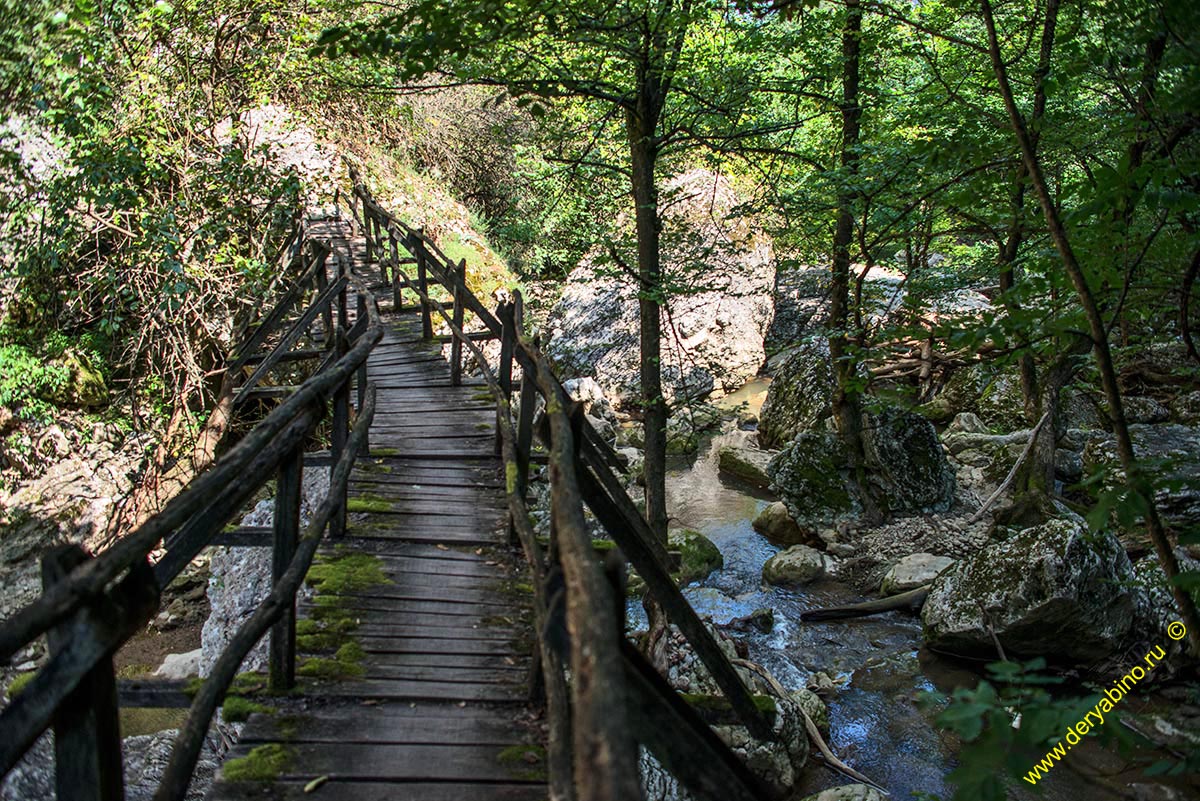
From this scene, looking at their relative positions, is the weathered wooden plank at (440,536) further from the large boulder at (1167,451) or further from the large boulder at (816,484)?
the large boulder at (816,484)

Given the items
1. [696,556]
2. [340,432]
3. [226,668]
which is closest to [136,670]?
[340,432]

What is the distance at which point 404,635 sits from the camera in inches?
148

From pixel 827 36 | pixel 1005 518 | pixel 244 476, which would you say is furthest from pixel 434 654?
pixel 1005 518

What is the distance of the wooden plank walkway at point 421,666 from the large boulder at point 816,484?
614 cm

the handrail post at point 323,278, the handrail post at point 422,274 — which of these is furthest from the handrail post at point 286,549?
the handrail post at point 323,278

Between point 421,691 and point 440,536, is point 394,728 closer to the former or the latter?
point 421,691

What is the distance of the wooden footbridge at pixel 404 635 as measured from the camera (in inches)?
66.6

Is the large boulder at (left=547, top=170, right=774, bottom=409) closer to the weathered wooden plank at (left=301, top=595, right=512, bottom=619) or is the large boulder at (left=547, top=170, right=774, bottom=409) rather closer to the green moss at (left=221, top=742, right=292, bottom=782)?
the weathered wooden plank at (left=301, top=595, right=512, bottom=619)

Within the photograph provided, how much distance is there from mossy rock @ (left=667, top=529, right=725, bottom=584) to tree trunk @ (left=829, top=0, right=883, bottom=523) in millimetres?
2519

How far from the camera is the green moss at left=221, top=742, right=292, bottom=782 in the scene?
2719mm

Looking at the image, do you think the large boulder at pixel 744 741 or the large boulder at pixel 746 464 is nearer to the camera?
the large boulder at pixel 744 741

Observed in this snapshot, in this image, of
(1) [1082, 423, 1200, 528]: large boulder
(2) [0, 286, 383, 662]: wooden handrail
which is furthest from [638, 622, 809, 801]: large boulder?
(1) [1082, 423, 1200, 528]: large boulder

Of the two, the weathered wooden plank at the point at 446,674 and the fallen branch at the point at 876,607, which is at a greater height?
the weathered wooden plank at the point at 446,674

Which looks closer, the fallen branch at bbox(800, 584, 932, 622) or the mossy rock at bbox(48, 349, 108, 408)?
the fallen branch at bbox(800, 584, 932, 622)
